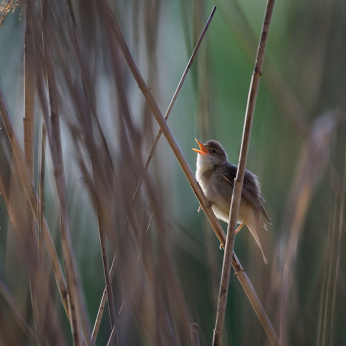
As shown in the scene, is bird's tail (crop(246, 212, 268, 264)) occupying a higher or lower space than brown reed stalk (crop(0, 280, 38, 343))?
lower

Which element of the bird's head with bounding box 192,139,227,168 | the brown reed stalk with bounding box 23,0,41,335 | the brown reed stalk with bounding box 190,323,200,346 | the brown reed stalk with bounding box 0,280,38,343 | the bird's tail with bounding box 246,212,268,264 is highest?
the brown reed stalk with bounding box 23,0,41,335

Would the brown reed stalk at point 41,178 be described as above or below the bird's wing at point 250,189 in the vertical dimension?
above

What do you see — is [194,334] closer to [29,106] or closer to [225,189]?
[29,106]

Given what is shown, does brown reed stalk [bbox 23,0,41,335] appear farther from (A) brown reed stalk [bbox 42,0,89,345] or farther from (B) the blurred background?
(A) brown reed stalk [bbox 42,0,89,345]

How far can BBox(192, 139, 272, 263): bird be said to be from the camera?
2.95m

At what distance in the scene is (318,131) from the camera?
183 centimetres

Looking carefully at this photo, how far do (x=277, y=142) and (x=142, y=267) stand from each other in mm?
1217

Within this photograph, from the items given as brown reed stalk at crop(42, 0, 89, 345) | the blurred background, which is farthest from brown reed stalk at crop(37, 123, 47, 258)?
brown reed stalk at crop(42, 0, 89, 345)

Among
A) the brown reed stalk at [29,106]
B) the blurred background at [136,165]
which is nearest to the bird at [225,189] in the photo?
the blurred background at [136,165]

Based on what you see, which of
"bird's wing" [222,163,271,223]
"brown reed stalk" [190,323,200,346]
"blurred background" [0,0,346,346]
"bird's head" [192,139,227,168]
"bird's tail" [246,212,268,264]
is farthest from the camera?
"bird's head" [192,139,227,168]

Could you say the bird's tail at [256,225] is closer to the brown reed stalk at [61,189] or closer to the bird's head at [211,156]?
the bird's head at [211,156]

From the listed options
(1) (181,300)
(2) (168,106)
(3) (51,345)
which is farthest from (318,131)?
(3) (51,345)

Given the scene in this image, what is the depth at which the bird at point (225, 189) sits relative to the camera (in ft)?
9.68

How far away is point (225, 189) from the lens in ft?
10.0
